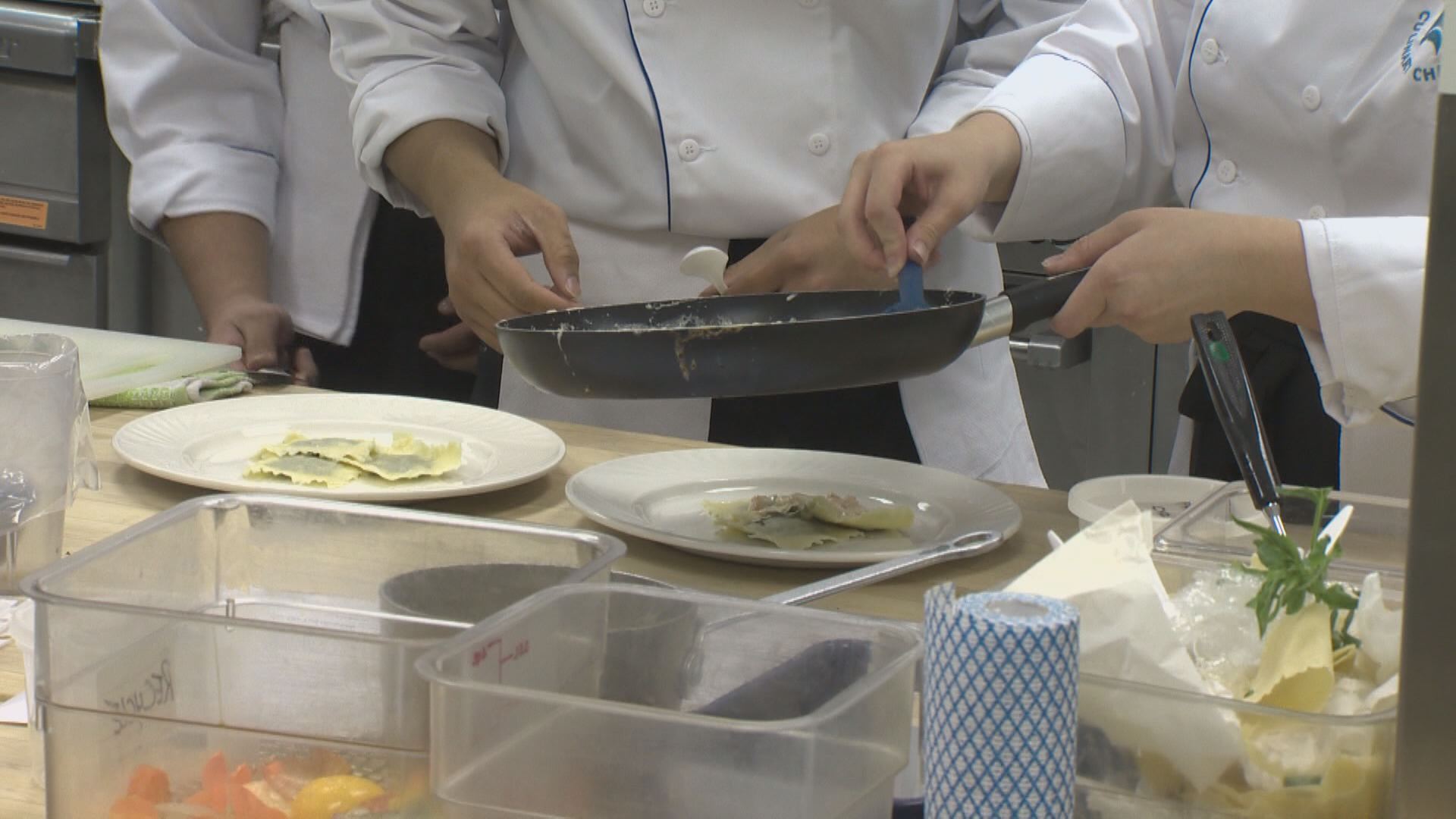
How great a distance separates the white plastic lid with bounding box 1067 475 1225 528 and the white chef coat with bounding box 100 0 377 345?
118 cm

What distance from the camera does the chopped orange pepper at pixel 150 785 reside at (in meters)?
0.62

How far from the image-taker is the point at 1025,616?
1.67 feet

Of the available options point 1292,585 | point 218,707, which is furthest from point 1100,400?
point 218,707

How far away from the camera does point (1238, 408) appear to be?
0.84 m

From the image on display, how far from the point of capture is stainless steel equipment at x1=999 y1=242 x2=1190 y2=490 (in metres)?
2.75

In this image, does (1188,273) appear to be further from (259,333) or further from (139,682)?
(259,333)

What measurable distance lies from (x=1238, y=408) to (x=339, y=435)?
0.79m

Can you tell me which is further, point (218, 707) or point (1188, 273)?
point (1188, 273)

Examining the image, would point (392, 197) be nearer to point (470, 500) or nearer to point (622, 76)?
point (622, 76)

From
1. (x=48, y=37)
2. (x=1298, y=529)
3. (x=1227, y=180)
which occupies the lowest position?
(x=1298, y=529)

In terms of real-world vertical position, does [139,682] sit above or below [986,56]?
below

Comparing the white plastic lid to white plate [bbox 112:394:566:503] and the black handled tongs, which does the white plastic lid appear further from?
white plate [bbox 112:394:566:503]

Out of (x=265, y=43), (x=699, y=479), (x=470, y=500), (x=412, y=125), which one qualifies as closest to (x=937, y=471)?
(x=699, y=479)

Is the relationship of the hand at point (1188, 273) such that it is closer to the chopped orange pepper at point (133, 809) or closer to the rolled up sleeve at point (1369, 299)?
the rolled up sleeve at point (1369, 299)
